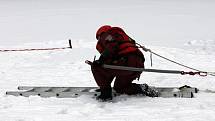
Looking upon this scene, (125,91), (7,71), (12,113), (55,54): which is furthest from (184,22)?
(12,113)

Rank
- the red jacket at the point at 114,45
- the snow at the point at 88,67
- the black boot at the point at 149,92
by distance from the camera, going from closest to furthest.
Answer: the snow at the point at 88,67 → the red jacket at the point at 114,45 → the black boot at the point at 149,92

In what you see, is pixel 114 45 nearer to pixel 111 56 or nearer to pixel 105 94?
pixel 111 56

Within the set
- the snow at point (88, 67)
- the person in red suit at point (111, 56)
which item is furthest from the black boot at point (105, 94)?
the snow at point (88, 67)

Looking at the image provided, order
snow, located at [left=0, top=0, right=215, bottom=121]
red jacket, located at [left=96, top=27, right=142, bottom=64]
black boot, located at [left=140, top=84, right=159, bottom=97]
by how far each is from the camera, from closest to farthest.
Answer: snow, located at [left=0, top=0, right=215, bottom=121] < red jacket, located at [left=96, top=27, right=142, bottom=64] < black boot, located at [left=140, top=84, right=159, bottom=97]

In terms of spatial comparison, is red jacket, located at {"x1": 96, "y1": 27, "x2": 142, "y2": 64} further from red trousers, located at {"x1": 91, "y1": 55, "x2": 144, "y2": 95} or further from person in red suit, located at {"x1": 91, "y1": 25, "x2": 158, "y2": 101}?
red trousers, located at {"x1": 91, "y1": 55, "x2": 144, "y2": 95}

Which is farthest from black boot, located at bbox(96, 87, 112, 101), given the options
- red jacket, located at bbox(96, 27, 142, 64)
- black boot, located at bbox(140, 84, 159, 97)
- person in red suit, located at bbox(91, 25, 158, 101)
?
black boot, located at bbox(140, 84, 159, 97)

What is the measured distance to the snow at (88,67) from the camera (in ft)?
18.5

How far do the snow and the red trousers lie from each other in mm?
157

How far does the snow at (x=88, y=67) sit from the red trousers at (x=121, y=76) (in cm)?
16

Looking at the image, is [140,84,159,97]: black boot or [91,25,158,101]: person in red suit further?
[140,84,159,97]: black boot

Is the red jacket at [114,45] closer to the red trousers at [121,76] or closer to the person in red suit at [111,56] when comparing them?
the person in red suit at [111,56]

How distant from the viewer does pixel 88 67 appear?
10289 mm

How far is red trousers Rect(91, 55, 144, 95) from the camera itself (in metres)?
6.32

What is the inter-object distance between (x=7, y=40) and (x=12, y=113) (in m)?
12.1
